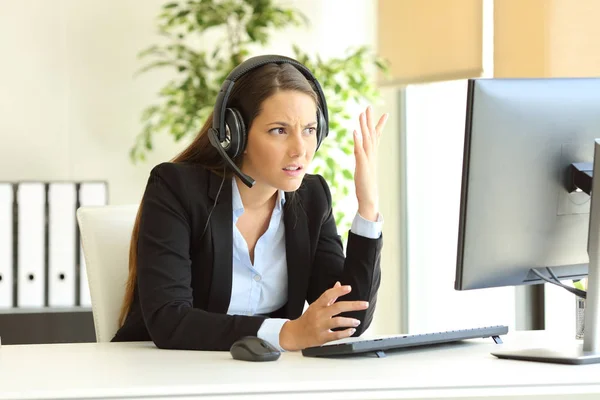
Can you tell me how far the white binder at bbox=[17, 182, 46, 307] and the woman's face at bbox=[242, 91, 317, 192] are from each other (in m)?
1.55

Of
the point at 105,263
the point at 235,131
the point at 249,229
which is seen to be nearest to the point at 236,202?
the point at 249,229

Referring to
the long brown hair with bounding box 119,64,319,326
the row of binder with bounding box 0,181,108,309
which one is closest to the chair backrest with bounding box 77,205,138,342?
the long brown hair with bounding box 119,64,319,326

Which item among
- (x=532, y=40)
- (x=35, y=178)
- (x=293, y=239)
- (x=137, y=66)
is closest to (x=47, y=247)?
(x=35, y=178)

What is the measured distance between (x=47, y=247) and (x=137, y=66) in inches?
39.7

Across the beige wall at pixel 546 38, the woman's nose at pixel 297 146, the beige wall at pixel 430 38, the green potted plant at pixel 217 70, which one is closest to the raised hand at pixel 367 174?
the woman's nose at pixel 297 146

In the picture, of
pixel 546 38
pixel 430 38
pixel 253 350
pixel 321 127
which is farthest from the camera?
pixel 430 38

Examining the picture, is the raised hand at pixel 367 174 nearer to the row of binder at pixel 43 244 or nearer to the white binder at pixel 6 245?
the row of binder at pixel 43 244

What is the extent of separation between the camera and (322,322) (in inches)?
56.2

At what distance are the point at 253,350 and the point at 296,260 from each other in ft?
1.62

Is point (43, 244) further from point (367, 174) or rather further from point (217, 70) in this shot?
point (367, 174)

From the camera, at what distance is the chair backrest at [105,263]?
1825 millimetres

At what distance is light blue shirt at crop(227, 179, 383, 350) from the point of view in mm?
1804

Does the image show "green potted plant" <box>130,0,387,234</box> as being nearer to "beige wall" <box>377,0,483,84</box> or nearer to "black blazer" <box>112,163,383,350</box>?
"beige wall" <box>377,0,483,84</box>

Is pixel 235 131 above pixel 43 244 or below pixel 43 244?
above
